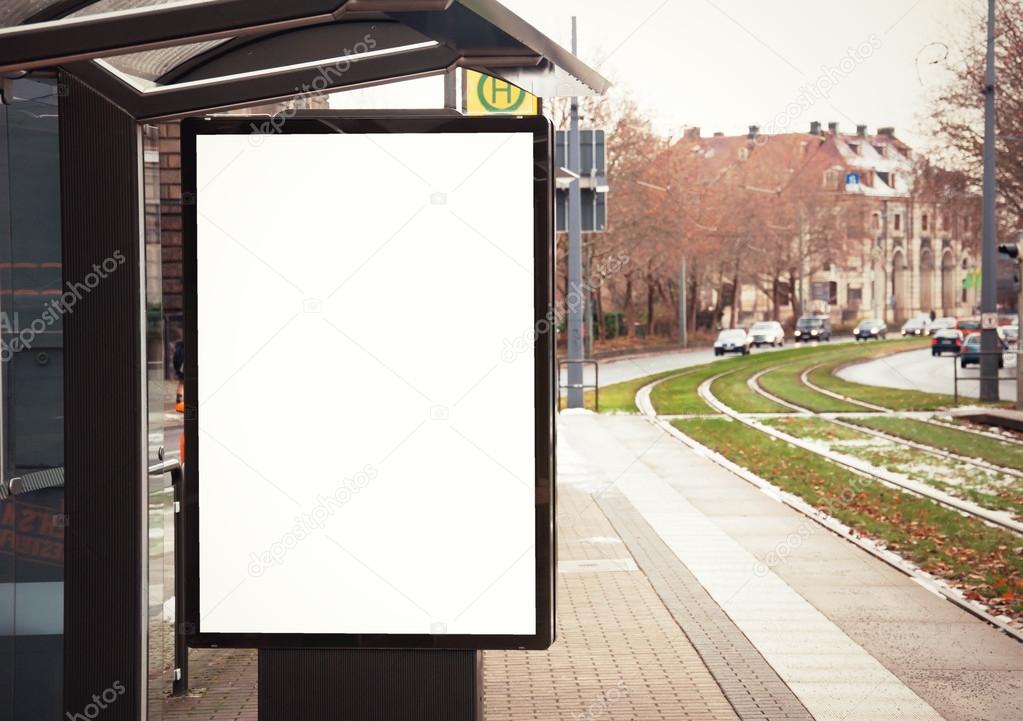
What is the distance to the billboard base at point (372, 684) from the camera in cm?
459

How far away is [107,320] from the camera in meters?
4.11

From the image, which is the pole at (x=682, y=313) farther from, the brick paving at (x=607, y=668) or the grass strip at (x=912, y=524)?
the brick paving at (x=607, y=668)

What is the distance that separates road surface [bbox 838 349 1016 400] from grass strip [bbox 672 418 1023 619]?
14.3m

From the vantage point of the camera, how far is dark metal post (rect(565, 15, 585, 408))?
2634 centimetres

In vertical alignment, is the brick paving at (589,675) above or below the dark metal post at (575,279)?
below

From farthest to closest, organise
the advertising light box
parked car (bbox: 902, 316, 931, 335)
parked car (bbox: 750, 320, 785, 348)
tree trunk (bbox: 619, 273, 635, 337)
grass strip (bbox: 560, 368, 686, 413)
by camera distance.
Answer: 1. parked car (bbox: 902, 316, 931, 335)
2. parked car (bbox: 750, 320, 785, 348)
3. tree trunk (bbox: 619, 273, 635, 337)
4. grass strip (bbox: 560, 368, 686, 413)
5. the advertising light box

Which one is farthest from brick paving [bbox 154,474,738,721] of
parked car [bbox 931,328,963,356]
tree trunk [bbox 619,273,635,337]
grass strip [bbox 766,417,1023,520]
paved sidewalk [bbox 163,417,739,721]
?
tree trunk [bbox 619,273,635,337]

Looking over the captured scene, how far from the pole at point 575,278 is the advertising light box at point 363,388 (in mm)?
20717

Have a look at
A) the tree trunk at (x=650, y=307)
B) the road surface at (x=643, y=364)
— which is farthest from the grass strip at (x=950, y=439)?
the tree trunk at (x=650, y=307)

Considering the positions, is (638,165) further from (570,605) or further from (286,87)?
(286,87)

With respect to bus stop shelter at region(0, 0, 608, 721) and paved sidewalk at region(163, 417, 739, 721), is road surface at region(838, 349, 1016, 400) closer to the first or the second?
paved sidewalk at region(163, 417, 739, 721)

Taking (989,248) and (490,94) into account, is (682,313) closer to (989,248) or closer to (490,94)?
(989,248)

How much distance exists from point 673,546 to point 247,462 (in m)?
6.97

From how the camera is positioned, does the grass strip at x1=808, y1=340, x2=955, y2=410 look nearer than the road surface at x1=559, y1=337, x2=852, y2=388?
Yes
